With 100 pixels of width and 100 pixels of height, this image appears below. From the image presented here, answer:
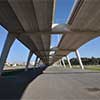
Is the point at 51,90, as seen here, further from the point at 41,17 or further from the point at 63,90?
the point at 41,17

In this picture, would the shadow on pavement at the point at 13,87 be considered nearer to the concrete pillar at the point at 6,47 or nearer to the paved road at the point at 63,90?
the paved road at the point at 63,90

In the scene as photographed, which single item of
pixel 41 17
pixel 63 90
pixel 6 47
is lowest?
pixel 63 90

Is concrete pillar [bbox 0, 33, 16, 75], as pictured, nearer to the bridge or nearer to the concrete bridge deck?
the bridge

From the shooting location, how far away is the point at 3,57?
149ft

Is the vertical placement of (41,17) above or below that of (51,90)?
above

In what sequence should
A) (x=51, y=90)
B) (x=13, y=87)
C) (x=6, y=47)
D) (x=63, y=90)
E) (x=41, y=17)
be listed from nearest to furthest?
(x=63, y=90) < (x=51, y=90) < (x=13, y=87) < (x=41, y=17) < (x=6, y=47)

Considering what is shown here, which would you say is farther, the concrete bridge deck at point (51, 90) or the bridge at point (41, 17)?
the bridge at point (41, 17)

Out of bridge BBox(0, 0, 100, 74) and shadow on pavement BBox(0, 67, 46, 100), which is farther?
bridge BBox(0, 0, 100, 74)

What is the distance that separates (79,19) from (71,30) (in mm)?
8075

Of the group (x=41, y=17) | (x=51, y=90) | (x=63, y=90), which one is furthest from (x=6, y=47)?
(x=63, y=90)

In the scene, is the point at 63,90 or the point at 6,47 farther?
the point at 6,47

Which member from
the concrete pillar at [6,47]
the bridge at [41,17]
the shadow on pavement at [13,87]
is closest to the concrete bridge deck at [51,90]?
the shadow on pavement at [13,87]

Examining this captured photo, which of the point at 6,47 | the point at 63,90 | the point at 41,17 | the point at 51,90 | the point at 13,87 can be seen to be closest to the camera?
the point at 63,90

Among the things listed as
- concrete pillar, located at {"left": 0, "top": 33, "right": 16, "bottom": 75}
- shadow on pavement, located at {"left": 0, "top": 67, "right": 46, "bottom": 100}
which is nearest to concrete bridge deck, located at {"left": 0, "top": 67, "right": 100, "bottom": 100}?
shadow on pavement, located at {"left": 0, "top": 67, "right": 46, "bottom": 100}
